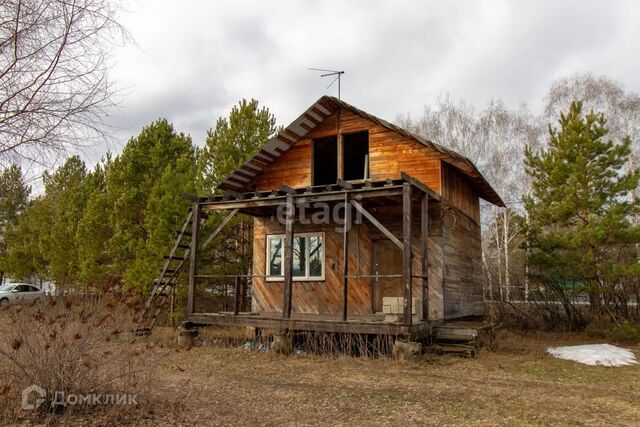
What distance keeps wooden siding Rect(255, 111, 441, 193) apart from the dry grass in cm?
491

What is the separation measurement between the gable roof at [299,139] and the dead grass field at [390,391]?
488cm

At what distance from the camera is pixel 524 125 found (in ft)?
98.0

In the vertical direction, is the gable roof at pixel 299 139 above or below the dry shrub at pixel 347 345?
above

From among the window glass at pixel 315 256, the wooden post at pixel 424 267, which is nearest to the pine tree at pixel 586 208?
the wooden post at pixel 424 267

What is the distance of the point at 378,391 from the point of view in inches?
298

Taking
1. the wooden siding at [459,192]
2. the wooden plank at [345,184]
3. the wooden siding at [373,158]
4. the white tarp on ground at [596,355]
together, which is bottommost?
the white tarp on ground at [596,355]

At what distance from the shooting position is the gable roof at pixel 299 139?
1263 cm

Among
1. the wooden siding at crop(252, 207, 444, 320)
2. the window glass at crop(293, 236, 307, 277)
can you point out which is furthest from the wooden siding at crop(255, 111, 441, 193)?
the window glass at crop(293, 236, 307, 277)

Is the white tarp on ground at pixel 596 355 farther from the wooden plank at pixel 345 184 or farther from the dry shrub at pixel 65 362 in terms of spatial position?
the dry shrub at pixel 65 362

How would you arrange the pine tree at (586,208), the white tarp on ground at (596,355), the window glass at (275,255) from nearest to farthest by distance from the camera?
the white tarp on ground at (596,355) < the pine tree at (586,208) < the window glass at (275,255)

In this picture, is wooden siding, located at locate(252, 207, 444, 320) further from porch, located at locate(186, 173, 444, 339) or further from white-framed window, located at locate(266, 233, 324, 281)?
white-framed window, located at locate(266, 233, 324, 281)

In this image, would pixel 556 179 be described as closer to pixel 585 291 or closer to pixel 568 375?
pixel 585 291

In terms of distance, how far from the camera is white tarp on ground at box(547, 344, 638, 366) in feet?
35.7

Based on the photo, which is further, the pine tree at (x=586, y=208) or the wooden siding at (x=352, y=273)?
the pine tree at (x=586, y=208)
